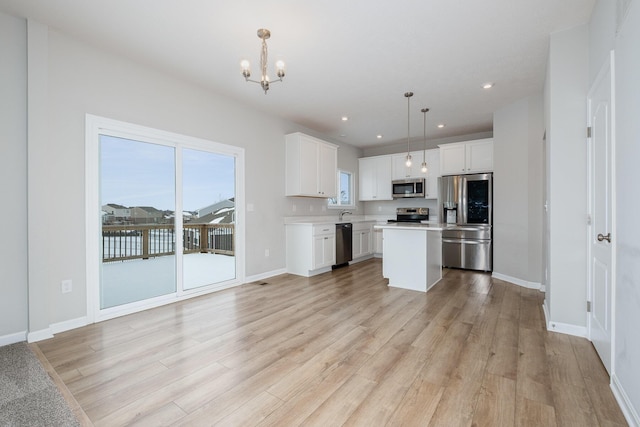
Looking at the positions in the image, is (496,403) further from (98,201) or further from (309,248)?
(98,201)

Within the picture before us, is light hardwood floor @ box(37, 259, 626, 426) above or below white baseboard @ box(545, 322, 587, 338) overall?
below

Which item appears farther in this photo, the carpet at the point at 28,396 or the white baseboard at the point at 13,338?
the white baseboard at the point at 13,338

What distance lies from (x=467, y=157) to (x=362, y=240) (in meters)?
2.68

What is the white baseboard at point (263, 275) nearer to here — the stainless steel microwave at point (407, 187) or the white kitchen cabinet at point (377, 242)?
the white kitchen cabinet at point (377, 242)

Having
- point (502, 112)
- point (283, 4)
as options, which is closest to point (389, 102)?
point (502, 112)

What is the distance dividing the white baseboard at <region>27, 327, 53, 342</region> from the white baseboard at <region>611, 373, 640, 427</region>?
421 cm

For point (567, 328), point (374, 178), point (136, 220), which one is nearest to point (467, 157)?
point (374, 178)

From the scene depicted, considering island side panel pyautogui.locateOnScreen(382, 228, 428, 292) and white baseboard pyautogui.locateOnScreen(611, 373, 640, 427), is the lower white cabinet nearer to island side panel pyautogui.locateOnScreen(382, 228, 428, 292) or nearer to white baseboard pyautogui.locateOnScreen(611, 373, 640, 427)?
island side panel pyautogui.locateOnScreen(382, 228, 428, 292)

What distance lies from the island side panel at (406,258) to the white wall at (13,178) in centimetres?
407

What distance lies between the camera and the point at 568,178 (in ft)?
8.66

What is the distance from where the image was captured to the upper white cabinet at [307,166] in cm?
523

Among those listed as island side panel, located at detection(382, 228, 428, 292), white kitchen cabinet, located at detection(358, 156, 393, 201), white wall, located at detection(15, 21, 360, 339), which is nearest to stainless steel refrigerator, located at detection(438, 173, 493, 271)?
island side panel, located at detection(382, 228, 428, 292)

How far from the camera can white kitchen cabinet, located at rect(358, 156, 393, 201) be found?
7.06 meters

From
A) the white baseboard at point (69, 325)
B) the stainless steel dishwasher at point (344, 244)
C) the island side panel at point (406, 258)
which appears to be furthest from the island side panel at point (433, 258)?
the white baseboard at point (69, 325)
